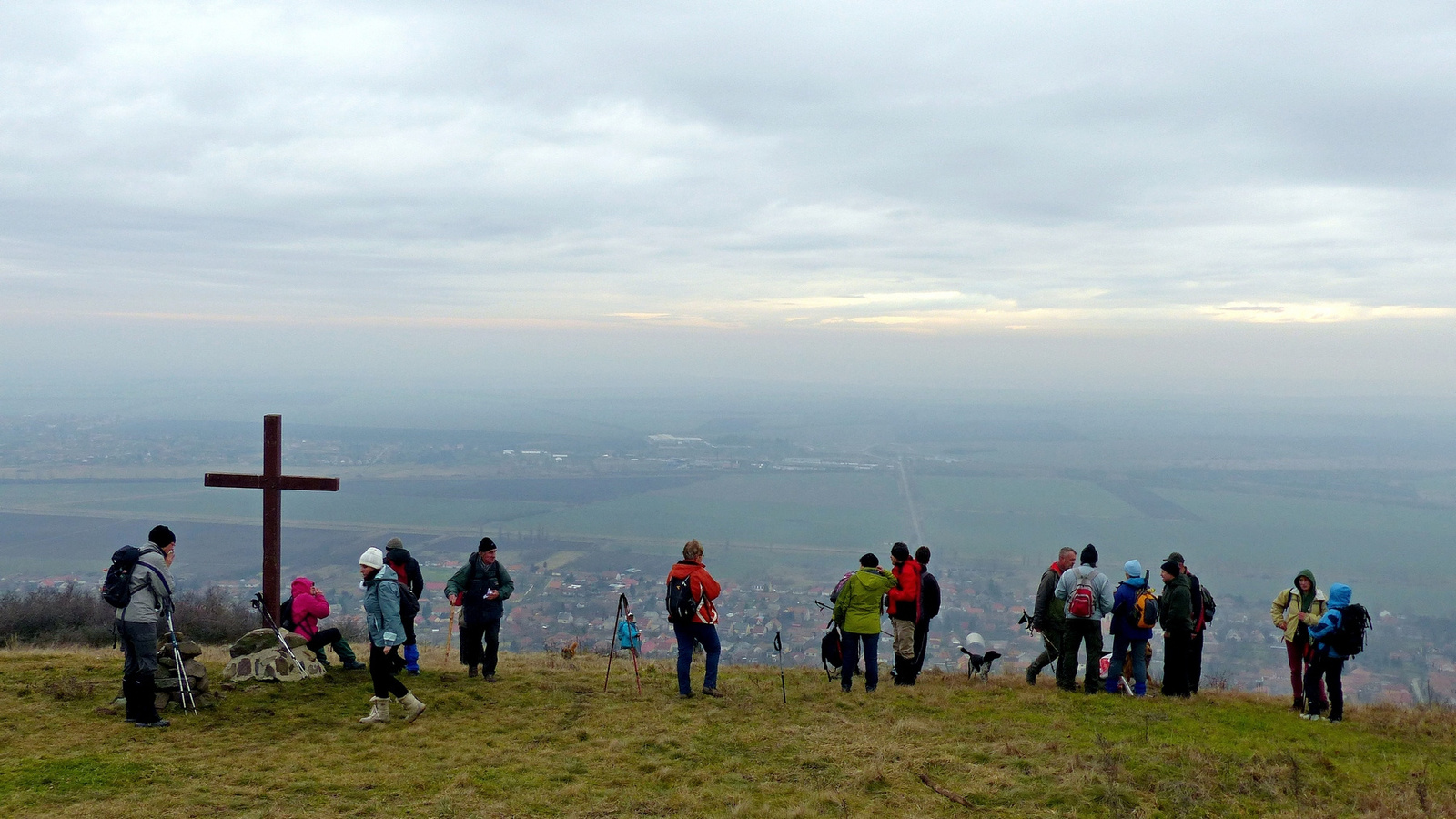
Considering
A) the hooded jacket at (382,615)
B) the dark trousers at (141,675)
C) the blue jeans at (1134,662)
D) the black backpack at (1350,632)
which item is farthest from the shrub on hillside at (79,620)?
the black backpack at (1350,632)

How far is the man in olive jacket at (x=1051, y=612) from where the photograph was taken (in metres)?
10.9

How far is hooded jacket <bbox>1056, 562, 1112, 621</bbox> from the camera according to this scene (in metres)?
10.3

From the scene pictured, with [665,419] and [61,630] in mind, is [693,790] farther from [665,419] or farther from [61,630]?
[665,419]

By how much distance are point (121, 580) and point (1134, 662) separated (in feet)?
35.7

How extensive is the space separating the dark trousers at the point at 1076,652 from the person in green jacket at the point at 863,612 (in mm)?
2192

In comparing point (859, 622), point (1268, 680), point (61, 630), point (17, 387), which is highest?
point (17, 387)

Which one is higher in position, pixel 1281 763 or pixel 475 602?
pixel 475 602

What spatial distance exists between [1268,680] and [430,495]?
72351mm

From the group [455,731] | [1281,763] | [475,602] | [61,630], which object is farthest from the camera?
[61,630]

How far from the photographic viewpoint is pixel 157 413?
124m

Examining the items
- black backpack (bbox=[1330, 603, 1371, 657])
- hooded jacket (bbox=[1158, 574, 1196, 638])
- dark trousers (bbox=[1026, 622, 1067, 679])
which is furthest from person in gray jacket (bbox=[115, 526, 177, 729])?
black backpack (bbox=[1330, 603, 1371, 657])

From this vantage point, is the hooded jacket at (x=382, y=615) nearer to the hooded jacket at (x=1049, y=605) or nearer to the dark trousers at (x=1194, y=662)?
the hooded jacket at (x=1049, y=605)

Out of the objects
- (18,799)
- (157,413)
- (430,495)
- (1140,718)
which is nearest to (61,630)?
(18,799)

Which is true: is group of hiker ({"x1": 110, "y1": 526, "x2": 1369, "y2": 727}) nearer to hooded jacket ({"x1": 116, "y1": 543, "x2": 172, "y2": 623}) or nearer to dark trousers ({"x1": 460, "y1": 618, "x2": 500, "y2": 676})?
dark trousers ({"x1": 460, "y1": 618, "x2": 500, "y2": 676})
